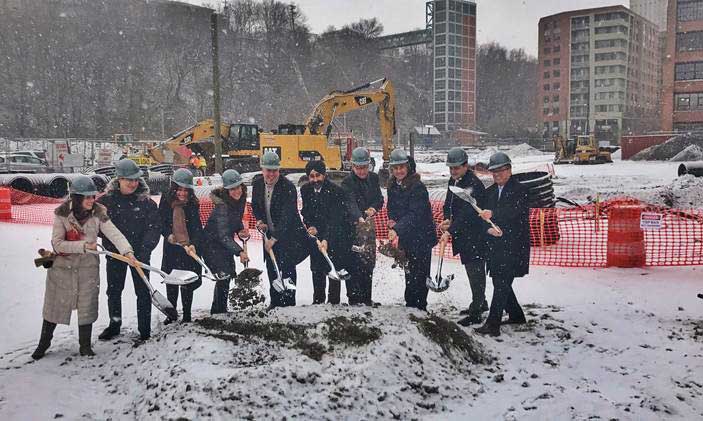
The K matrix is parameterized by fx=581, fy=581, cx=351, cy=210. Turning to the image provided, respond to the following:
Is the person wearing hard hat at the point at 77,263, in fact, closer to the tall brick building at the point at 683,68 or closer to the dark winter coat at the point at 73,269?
the dark winter coat at the point at 73,269

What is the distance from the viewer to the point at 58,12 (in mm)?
49281

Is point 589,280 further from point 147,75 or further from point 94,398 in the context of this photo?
point 147,75

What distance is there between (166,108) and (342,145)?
Result: 3439 cm

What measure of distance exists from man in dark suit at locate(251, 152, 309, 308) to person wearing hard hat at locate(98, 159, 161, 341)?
0.97 metres

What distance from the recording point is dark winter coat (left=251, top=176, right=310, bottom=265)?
548 centimetres

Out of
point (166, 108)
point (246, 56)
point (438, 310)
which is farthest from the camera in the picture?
point (246, 56)

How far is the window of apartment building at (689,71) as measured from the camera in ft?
158

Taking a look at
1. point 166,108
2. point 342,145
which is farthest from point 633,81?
point 342,145

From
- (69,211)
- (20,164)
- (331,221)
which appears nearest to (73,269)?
(69,211)

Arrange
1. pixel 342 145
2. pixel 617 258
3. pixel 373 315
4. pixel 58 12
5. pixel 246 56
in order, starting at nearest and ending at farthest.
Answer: pixel 373 315, pixel 617 258, pixel 342 145, pixel 58 12, pixel 246 56

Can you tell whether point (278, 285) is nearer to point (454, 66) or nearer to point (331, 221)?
point (331, 221)

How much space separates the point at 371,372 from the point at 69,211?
272cm

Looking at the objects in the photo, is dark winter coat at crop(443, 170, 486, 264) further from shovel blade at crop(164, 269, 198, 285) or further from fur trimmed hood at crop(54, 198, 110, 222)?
fur trimmed hood at crop(54, 198, 110, 222)

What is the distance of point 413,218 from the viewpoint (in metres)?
5.36
